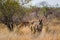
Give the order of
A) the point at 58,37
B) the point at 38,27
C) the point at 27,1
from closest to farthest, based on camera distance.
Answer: the point at 58,37 → the point at 38,27 → the point at 27,1

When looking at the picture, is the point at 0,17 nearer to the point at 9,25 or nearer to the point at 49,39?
the point at 9,25

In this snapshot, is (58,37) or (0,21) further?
(0,21)

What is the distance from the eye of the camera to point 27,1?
17859 mm

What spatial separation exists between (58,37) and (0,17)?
6366 millimetres

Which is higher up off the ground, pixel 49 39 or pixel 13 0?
pixel 13 0

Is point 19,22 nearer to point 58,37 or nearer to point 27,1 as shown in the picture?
point 27,1

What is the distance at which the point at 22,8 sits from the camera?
18.2 m

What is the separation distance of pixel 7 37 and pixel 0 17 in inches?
198

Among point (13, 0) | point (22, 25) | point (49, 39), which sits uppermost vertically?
point (13, 0)

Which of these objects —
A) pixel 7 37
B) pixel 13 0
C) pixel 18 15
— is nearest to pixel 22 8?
pixel 18 15

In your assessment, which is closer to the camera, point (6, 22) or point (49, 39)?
point (49, 39)

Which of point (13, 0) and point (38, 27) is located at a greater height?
point (13, 0)

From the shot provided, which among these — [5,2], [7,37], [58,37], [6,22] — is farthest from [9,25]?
[58,37]

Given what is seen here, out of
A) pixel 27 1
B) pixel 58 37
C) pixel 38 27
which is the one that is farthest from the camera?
pixel 27 1
